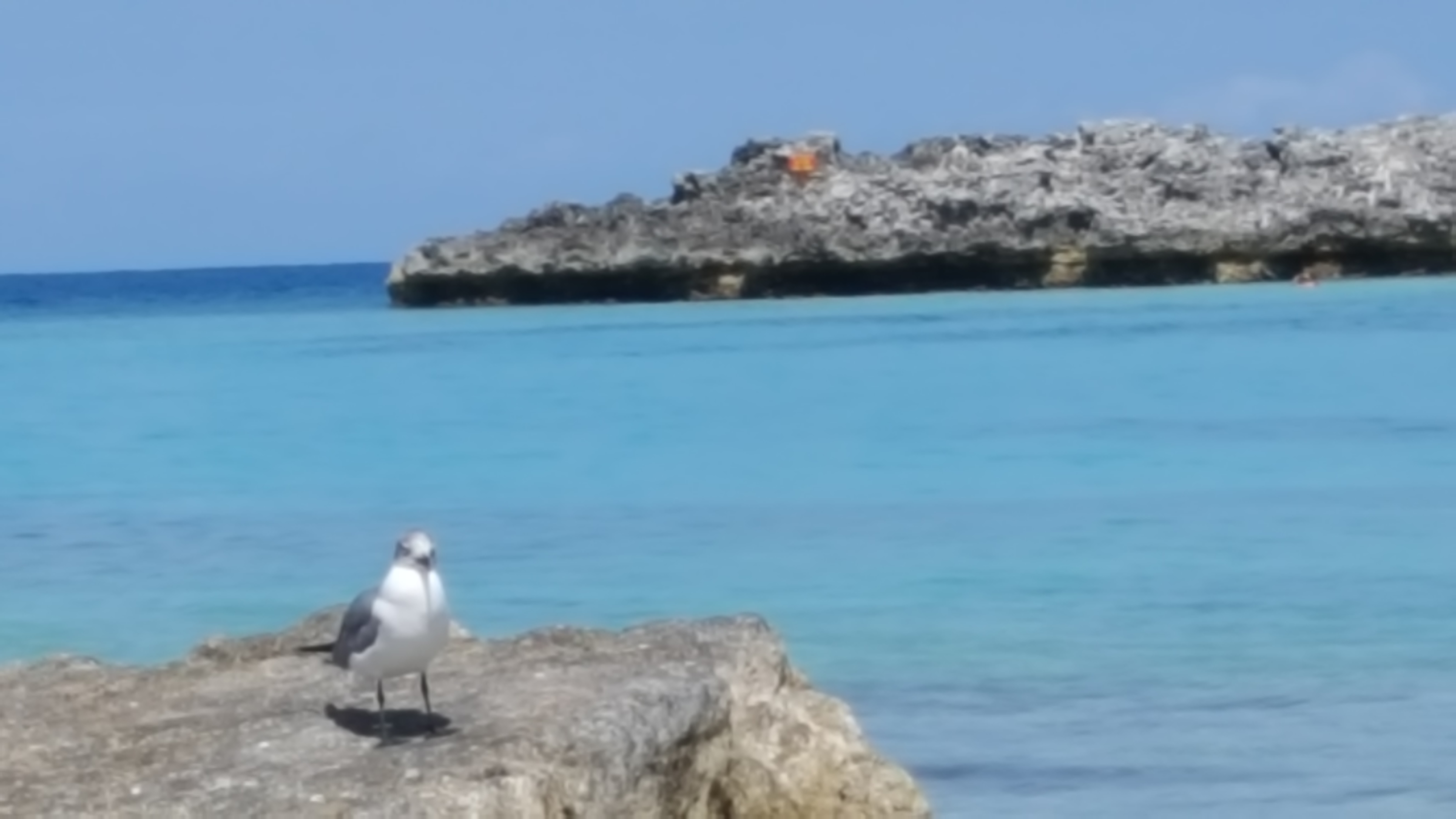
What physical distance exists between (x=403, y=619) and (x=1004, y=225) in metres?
46.7

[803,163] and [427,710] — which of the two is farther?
[803,163]

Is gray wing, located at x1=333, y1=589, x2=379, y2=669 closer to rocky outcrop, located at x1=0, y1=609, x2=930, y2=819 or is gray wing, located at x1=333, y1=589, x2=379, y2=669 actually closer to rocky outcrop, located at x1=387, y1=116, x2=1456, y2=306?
rocky outcrop, located at x1=0, y1=609, x2=930, y2=819

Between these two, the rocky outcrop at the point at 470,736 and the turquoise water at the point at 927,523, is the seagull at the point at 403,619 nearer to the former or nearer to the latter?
the rocky outcrop at the point at 470,736

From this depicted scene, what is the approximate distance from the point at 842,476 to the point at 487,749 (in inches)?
532

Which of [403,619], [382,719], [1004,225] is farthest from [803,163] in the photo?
[403,619]

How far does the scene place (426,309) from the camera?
53.9m

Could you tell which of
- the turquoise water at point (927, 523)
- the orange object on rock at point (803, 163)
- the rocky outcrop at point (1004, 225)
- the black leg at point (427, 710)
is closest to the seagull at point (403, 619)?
the black leg at point (427, 710)

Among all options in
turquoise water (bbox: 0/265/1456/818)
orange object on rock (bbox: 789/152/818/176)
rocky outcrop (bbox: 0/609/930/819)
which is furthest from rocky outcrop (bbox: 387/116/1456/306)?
rocky outcrop (bbox: 0/609/930/819)

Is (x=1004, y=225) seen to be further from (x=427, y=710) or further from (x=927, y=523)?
(x=427, y=710)

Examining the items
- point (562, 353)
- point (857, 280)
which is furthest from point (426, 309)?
point (562, 353)

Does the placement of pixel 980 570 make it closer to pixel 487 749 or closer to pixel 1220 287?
pixel 487 749

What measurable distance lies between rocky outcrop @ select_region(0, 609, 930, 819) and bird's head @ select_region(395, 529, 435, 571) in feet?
1.09

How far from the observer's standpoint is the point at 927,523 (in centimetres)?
1477

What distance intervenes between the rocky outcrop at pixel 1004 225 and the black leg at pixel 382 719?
4538cm
